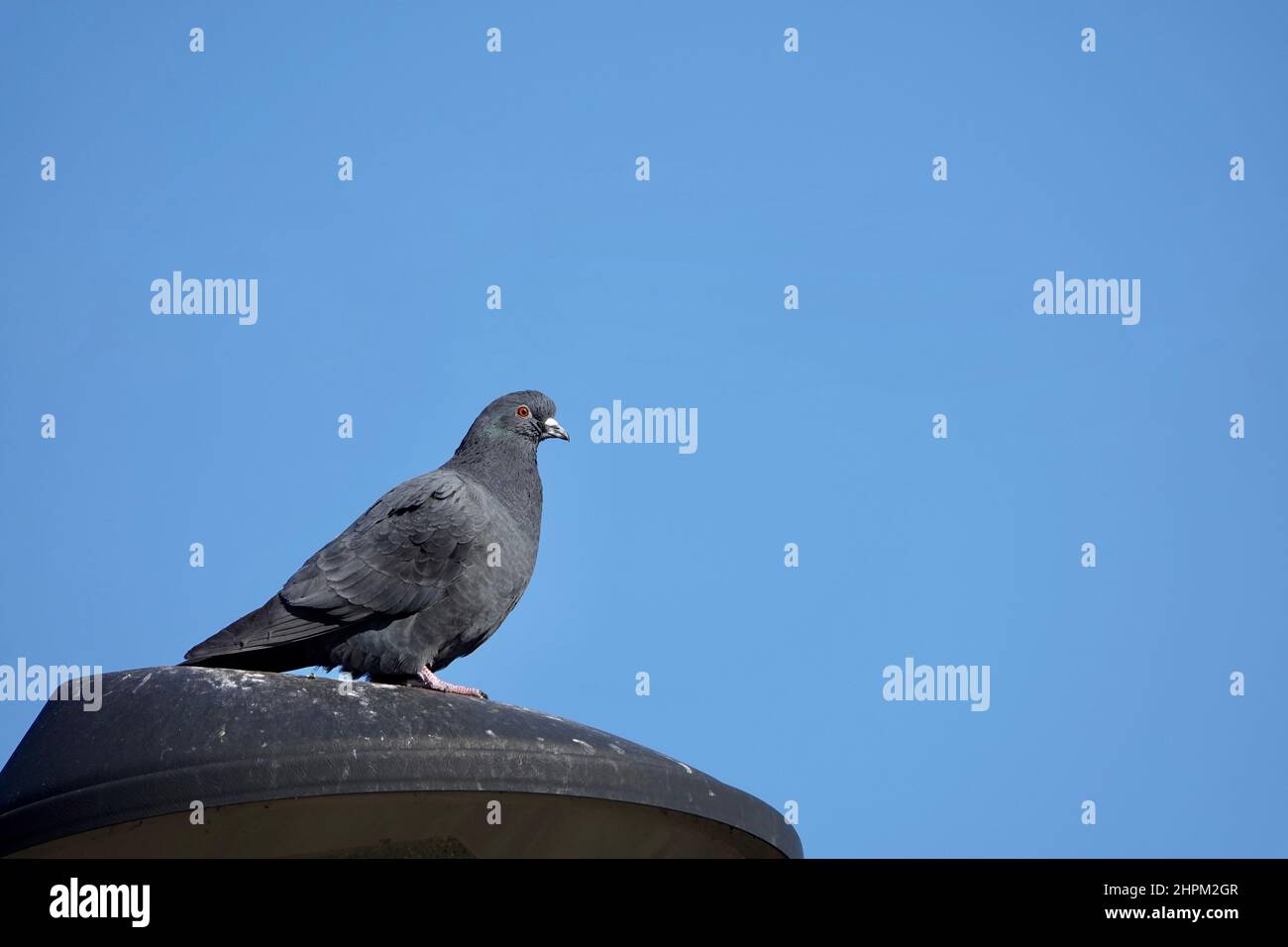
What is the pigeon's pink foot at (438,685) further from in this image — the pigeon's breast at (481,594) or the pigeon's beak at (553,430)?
the pigeon's beak at (553,430)

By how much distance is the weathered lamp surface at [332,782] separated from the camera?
5664 mm

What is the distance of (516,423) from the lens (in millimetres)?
10117

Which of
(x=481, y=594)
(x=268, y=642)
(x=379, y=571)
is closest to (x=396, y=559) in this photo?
(x=379, y=571)

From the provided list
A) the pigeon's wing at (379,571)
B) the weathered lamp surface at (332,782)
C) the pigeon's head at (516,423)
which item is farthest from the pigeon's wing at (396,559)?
the weathered lamp surface at (332,782)

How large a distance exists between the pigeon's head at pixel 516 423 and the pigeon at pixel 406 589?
1.48ft

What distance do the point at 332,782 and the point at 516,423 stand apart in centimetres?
475

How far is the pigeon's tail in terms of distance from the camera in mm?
8227

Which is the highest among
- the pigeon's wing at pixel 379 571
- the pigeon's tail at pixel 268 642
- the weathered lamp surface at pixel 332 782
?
the pigeon's wing at pixel 379 571

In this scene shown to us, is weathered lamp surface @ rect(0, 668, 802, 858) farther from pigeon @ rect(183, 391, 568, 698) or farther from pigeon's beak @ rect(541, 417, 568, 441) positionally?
Answer: pigeon's beak @ rect(541, 417, 568, 441)

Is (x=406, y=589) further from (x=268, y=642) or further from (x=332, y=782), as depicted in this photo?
(x=332, y=782)
